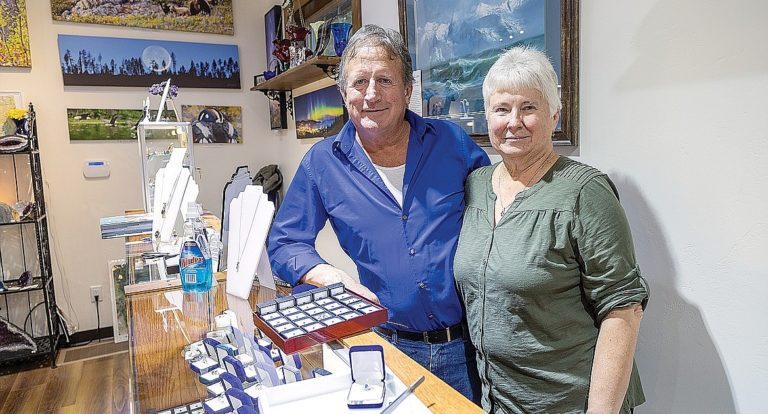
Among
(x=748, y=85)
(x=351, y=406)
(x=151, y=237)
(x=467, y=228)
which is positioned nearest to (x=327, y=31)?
(x=151, y=237)

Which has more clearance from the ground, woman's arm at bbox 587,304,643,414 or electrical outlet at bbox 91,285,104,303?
woman's arm at bbox 587,304,643,414

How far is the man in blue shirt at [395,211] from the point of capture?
4.40 feet

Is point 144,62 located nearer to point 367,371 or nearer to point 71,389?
point 71,389

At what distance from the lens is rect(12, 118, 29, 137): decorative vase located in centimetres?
336

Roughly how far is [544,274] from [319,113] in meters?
2.50

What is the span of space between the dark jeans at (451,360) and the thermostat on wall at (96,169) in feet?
11.2

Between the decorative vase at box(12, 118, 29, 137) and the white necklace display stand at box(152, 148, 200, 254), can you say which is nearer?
the white necklace display stand at box(152, 148, 200, 254)

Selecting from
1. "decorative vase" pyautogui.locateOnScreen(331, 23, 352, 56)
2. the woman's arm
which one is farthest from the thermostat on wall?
the woman's arm

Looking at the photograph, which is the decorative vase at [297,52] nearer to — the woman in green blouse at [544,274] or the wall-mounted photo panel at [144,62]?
the wall-mounted photo panel at [144,62]

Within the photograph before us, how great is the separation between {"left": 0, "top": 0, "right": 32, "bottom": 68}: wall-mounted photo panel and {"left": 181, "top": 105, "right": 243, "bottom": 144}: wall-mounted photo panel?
3.67 ft

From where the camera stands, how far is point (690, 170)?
1179 mm

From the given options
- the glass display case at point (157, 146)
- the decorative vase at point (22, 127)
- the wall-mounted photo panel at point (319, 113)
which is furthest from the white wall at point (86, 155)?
the glass display case at point (157, 146)

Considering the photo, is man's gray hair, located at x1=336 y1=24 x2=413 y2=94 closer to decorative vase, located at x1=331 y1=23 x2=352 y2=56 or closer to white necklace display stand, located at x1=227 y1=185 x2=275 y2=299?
white necklace display stand, located at x1=227 y1=185 x2=275 y2=299

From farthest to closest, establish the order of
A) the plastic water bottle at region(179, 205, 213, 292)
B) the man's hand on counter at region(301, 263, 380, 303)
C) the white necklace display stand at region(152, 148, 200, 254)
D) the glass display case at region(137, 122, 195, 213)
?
the glass display case at region(137, 122, 195, 213) → the white necklace display stand at region(152, 148, 200, 254) → the plastic water bottle at region(179, 205, 213, 292) → the man's hand on counter at region(301, 263, 380, 303)
